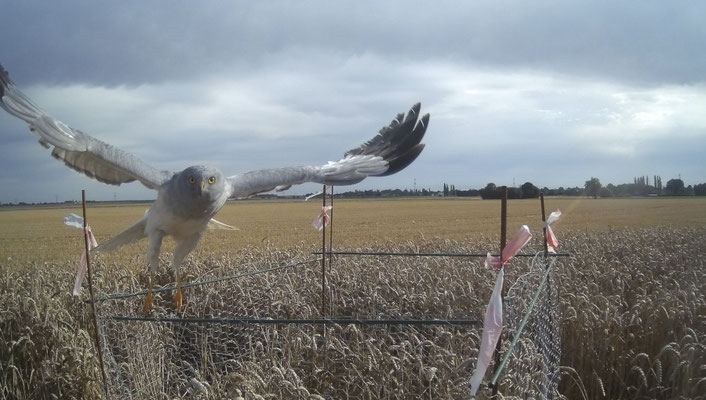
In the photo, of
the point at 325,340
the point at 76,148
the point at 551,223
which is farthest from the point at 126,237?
the point at 551,223

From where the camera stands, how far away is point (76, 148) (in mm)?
4082

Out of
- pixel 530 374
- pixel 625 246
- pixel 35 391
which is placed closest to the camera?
pixel 530 374

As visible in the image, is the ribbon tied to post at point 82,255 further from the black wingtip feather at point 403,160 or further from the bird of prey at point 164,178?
the black wingtip feather at point 403,160

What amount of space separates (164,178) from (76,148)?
72cm

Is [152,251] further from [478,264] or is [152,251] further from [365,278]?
[478,264]

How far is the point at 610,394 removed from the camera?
459 cm

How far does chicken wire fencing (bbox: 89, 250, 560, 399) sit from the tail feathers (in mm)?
508

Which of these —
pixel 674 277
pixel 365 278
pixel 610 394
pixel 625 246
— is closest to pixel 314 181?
pixel 365 278

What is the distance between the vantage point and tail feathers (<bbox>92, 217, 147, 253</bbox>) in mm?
4918

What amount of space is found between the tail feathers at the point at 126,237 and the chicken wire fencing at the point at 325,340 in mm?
508

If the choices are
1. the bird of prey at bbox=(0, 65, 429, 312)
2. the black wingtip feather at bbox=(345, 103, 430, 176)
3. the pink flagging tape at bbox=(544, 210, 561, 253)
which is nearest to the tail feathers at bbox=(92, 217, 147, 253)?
the bird of prey at bbox=(0, 65, 429, 312)

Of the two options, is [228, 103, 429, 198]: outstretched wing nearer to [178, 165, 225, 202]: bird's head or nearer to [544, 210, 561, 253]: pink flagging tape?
[178, 165, 225, 202]: bird's head

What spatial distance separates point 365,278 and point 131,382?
3.84 m

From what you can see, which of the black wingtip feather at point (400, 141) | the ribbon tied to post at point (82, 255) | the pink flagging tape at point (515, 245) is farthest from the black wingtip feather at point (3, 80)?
the pink flagging tape at point (515, 245)
